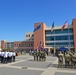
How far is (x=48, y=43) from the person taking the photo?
264 feet

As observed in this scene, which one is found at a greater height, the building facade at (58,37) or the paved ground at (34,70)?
the building facade at (58,37)

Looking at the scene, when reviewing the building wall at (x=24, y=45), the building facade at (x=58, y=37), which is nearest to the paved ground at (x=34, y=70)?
the building facade at (x=58, y=37)

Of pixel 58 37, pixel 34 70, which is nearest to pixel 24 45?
pixel 58 37

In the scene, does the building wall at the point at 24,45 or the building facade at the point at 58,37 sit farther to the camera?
the building wall at the point at 24,45

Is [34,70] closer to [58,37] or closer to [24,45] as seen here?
[58,37]

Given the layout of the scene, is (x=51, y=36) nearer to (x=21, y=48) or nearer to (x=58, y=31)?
(x=58, y=31)

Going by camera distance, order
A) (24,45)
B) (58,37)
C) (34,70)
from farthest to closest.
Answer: (24,45) < (58,37) < (34,70)

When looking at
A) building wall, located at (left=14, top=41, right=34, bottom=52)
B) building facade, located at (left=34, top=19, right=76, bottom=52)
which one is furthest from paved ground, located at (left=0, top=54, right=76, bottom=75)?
building wall, located at (left=14, top=41, right=34, bottom=52)

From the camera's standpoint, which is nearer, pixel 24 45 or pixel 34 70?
pixel 34 70

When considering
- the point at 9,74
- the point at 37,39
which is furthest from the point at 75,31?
the point at 9,74

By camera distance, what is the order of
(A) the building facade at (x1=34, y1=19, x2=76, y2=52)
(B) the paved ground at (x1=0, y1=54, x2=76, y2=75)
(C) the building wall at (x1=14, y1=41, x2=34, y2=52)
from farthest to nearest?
(C) the building wall at (x1=14, y1=41, x2=34, y2=52)
(A) the building facade at (x1=34, y1=19, x2=76, y2=52)
(B) the paved ground at (x1=0, y1=54, x2=76, y2=75)

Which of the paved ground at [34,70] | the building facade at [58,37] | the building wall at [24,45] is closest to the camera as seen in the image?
the paved ground at [34,70]

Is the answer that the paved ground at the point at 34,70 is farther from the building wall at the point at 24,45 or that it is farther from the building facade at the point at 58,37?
the building wall at the point at 24,45

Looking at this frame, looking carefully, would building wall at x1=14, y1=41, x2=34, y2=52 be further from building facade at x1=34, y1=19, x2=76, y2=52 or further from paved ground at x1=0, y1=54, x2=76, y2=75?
paved ground at x1=0, y1=54, x2=76, y2=75
